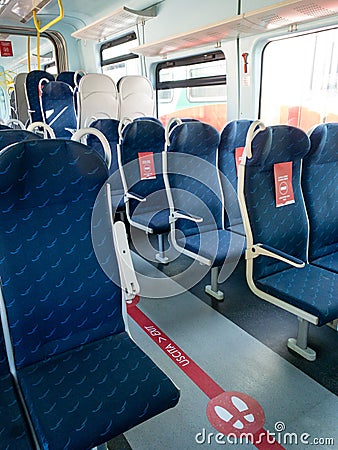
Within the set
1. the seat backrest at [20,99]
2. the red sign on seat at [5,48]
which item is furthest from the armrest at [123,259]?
Answer: the red sign on seat at [5,48]

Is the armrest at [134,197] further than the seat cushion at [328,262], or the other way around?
the armrest at [134,197]

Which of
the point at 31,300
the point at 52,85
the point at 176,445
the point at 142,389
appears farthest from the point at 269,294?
the point at 52,85

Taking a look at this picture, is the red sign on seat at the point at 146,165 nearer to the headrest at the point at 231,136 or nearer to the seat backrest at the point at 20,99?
the headrest at the point at 231,136

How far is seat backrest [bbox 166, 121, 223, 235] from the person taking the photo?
252 cm

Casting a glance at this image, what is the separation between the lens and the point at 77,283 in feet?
4.46

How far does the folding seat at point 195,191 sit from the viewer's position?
8.16 ft

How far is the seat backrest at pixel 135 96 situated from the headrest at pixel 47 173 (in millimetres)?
3673

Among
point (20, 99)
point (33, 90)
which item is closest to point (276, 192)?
point (33, 90)

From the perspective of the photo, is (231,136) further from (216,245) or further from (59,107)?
(59,107)

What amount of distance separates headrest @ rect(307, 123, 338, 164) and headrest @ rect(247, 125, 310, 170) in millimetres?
99

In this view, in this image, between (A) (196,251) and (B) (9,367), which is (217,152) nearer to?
(A) (196,251)

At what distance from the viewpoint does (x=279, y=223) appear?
203 centimetres

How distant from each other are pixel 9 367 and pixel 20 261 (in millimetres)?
387

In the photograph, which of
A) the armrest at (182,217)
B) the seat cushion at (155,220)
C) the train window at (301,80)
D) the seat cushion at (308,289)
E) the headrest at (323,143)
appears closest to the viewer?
the seat cushion at (308,289)
